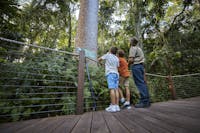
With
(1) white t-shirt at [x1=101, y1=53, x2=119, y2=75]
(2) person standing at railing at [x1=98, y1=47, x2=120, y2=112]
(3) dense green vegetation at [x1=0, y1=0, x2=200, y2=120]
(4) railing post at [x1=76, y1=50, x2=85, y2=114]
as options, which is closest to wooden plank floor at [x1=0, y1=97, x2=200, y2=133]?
(4) railing post at [x1=76, y1=50, x2=85, y2=114]

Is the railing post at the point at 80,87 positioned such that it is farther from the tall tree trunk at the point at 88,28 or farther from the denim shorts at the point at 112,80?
the tall tree trunk at the point at 88,28

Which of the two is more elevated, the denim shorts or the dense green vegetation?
the dense green vegetation

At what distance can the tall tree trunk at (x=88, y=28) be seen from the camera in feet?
12.0

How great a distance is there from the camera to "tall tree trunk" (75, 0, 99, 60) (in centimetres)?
366

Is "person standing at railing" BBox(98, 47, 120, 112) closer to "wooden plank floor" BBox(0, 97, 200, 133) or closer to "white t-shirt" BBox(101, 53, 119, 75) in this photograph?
"white t-shirt" BBox(101, 53, 119, 75)

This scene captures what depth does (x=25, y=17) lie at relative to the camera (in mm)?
7496

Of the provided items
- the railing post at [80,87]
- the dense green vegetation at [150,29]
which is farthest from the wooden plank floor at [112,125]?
the dense green vegetation at [150,29]

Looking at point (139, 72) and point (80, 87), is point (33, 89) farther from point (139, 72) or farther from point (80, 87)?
point (139, 72)

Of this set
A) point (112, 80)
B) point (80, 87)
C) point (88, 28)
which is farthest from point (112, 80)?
point (88, 28)

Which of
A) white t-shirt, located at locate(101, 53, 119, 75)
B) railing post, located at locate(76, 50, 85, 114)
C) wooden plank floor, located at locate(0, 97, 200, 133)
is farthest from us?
white t-shirt, located at locate(101, 53, 119, 75)

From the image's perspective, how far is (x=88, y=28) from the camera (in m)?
3.76

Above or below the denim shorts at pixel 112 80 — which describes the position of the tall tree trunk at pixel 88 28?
above

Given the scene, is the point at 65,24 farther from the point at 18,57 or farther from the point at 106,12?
the point at 18,57

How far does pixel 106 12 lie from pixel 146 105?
930 centimetres
